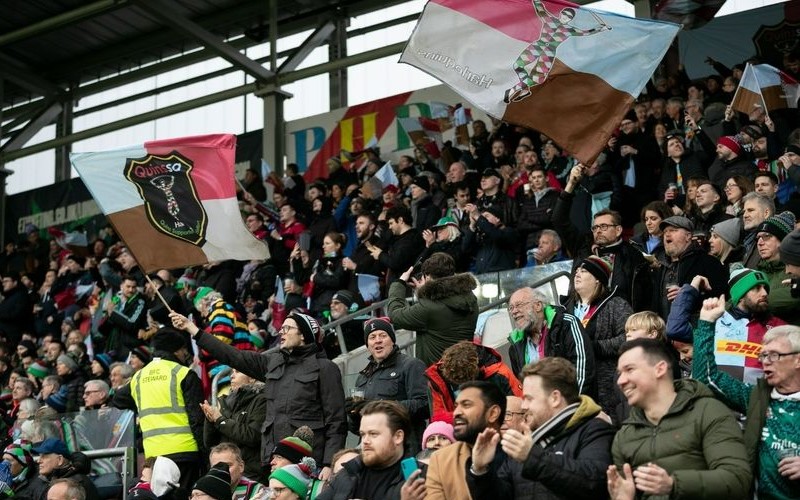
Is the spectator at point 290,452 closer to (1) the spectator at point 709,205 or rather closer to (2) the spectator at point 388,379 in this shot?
(2) the spectator at point 388,379

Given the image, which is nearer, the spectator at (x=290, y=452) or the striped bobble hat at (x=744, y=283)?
the striped bobble hat at (x=744, y=283)

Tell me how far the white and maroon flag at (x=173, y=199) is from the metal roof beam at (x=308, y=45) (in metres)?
10.0

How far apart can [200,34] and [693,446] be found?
597 inches

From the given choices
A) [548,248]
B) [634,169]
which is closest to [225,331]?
[548,248]

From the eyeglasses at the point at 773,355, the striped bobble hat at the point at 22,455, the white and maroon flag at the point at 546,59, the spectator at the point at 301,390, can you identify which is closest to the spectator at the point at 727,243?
the white and maroon flag at the point at 546,59

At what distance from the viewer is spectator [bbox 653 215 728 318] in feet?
25.6

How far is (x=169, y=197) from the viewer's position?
992 centimetres

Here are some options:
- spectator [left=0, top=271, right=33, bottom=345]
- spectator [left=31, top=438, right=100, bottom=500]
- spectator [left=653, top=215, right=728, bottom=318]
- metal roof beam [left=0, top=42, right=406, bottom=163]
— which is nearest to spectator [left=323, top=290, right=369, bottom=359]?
spectator [left=31, top=438, right=100, bottom=500]

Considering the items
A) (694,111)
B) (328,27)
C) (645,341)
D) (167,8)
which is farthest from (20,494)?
(328,27)

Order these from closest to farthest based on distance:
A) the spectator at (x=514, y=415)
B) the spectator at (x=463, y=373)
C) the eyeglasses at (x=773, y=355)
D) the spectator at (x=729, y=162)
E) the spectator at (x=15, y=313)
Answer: the eyeglasses at (x=773, y=355), the spectator at (x=514, y=415), the spectator at (x=463, y=373), the spectator at (x=729, y=162), the spectator at (x=15, y=313)

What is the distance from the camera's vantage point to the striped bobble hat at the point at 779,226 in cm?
731

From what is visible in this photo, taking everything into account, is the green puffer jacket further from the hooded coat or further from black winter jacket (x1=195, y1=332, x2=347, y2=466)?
black winter jacket (x1=195, y1=332, x2=347, y2=466)

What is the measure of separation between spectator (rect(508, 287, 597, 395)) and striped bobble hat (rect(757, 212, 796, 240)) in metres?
1.33

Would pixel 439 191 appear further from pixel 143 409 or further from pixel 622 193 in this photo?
pixel 143 409
